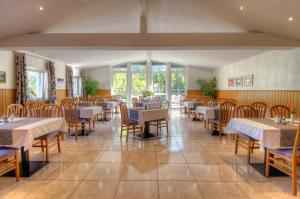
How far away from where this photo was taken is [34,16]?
461cm

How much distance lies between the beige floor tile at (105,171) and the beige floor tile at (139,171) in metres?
0.10

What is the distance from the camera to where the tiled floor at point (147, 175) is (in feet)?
8.78

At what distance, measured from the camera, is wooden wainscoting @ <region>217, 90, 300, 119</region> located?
5.58 m

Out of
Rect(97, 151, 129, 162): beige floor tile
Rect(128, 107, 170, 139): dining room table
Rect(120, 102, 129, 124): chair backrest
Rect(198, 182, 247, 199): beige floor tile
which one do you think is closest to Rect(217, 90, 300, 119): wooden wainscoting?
Rect(128, 107, 170, 139): dining room table

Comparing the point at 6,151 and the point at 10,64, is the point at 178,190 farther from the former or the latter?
the point at 10,64

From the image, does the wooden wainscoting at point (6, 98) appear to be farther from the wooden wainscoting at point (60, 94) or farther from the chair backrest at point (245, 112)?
the chair backrest at point (245, 112)

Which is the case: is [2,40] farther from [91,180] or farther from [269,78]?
[269,78]

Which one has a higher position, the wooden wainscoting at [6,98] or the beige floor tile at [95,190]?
the wooden wainscoting at [6,98]

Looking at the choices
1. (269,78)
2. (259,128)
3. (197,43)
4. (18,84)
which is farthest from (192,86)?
(259,128)

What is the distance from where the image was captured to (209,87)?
12.5 meters

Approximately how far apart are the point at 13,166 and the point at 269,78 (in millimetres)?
7102

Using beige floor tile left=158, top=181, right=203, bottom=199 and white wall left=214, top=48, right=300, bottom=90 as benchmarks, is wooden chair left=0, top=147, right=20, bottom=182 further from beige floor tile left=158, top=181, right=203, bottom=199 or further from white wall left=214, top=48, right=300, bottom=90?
white wall left=214, top=48, right=300, bottom=90

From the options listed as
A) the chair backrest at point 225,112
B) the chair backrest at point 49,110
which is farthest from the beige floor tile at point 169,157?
the chair backrest at point 49,110

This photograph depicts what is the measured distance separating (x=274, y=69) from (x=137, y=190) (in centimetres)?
591
